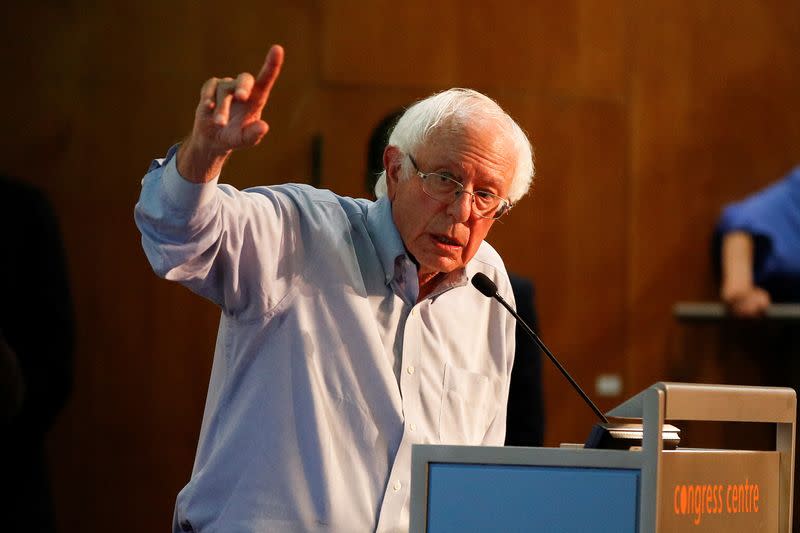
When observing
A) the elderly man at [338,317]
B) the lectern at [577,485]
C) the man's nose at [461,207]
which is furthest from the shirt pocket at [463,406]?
the lectern at [577,485]

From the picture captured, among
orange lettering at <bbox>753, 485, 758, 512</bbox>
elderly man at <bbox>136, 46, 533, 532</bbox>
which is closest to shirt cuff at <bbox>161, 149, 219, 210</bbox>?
elderly man at <bbox>136, 46, 533, 532</bbox>

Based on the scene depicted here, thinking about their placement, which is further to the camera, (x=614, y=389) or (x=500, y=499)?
(x=614, y=389)

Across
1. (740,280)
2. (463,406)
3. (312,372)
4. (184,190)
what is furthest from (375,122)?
(184,190)

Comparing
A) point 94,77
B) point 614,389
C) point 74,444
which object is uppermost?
point 94,77

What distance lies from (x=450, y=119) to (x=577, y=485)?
0.84 metres

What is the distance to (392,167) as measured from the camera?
7.14 feet

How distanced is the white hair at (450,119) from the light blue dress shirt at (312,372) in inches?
6.0

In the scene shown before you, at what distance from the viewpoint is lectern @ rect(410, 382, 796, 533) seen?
57.1 inches

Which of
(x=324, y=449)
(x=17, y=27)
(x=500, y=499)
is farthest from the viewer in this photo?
(x=17, y=27)

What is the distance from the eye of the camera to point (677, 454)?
148 centimetres

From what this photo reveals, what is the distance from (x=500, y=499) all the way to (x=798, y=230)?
10.7 ft

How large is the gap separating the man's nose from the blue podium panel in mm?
663

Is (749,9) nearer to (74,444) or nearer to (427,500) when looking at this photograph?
→ (74,444)

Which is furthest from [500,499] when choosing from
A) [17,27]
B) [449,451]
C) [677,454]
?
[17,27]
